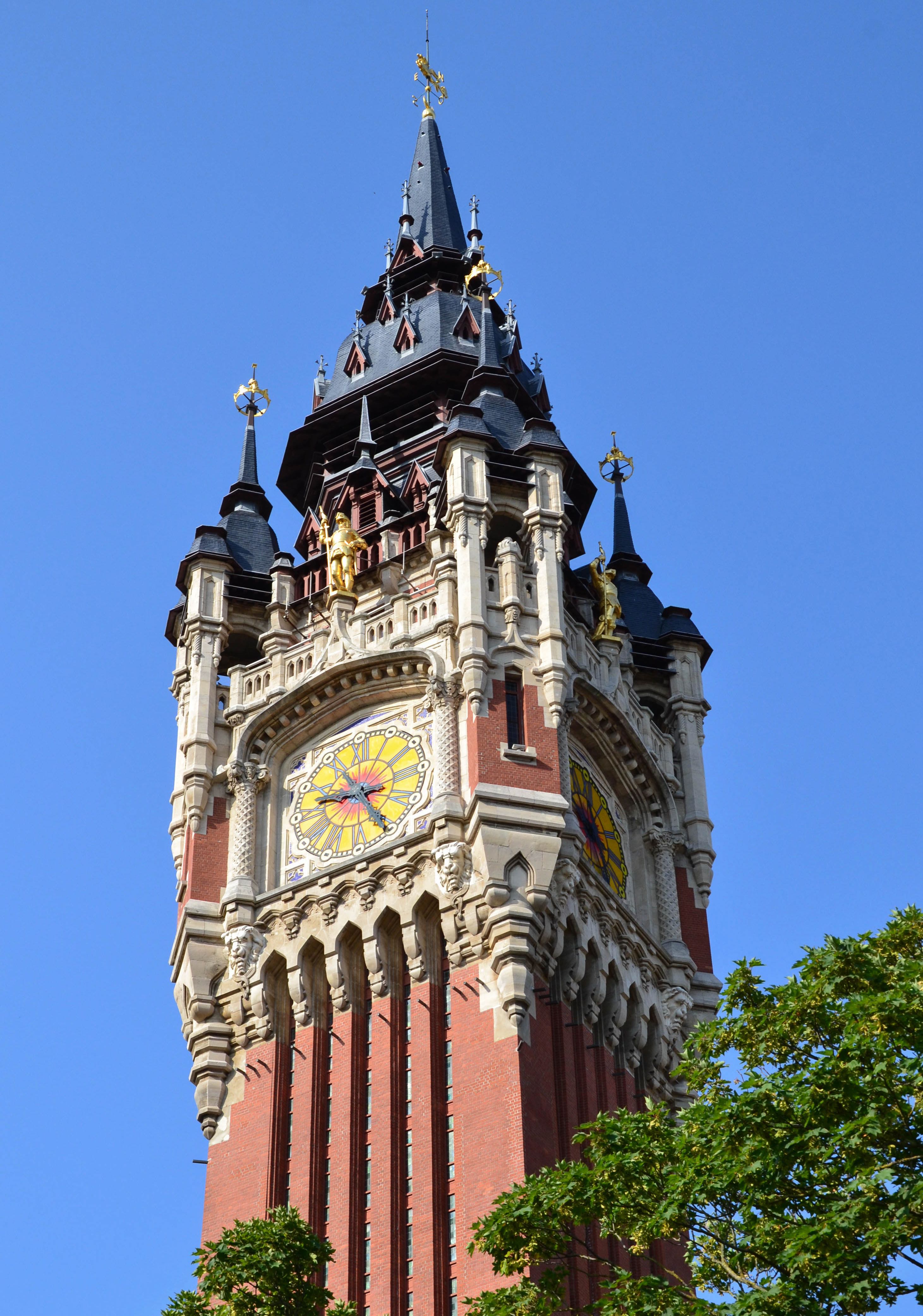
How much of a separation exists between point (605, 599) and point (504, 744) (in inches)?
308

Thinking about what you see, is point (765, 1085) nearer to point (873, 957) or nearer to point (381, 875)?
point (873, 957)

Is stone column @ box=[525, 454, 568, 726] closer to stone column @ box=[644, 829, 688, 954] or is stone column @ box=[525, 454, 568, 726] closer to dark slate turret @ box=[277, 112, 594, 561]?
dark slate turret @ box=[277, 112, 594, 561]

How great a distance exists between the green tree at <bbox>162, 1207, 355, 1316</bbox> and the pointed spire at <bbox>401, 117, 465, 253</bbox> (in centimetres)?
3708

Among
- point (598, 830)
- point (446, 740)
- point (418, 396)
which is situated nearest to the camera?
point (446, 740)

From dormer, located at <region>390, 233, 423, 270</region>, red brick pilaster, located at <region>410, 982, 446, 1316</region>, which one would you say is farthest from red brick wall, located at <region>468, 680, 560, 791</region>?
dormer, located at <region>390, 233, 423, 270</region>

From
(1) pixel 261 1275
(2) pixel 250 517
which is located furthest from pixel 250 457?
(1) pixel 261 1275

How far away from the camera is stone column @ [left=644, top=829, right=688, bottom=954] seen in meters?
48.0

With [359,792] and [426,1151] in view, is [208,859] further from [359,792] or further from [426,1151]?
[426,1151]

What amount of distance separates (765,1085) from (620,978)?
19.6 metres

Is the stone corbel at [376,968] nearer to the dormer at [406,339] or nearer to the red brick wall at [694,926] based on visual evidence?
the red brick wall at [694,926]

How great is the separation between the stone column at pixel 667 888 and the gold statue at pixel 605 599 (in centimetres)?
428

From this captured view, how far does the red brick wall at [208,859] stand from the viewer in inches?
1811

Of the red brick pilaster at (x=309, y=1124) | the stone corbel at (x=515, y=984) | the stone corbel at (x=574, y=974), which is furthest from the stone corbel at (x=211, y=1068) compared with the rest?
the stone corbel at (x=574, y=974)

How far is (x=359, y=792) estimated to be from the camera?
4619 centimetres
